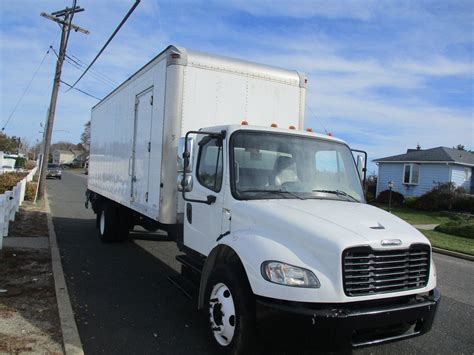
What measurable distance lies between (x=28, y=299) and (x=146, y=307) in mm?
1467

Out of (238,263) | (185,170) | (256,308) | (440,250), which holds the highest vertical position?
(185,170)

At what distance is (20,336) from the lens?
4.65 m

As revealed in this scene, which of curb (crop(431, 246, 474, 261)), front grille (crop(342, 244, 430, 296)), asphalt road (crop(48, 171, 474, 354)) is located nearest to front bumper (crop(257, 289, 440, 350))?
front grille (crop(342, 244, 430, 296))

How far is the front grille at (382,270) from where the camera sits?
12.4 feet

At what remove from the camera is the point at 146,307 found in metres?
6.09

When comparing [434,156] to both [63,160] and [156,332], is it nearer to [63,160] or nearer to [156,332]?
[156,332]

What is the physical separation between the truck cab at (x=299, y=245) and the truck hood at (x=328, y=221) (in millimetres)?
11

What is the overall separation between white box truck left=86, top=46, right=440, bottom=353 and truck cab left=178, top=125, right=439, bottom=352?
0.5 inches

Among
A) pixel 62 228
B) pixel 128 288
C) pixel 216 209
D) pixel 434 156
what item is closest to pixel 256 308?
pixel 216 209

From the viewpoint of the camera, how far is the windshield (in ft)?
16.0

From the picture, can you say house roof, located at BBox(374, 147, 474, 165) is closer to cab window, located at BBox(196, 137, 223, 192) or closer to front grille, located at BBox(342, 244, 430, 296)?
cab window, located at BBox(196, 137, 223, 192)

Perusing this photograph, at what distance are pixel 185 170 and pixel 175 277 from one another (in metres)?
1.58

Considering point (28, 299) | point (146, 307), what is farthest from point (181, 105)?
point (28, 299)

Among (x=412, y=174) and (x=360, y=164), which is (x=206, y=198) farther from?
(x=412, y=174)
